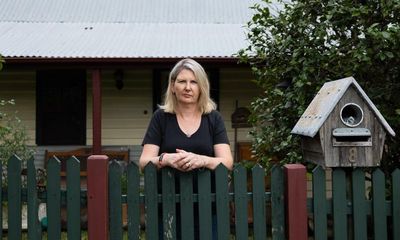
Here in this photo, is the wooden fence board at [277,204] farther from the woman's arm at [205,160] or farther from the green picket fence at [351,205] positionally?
the woman's arm at [205,160]

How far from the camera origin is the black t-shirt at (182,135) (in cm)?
275

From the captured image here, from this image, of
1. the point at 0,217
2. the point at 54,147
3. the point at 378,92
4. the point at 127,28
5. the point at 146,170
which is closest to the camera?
the point at 146,170

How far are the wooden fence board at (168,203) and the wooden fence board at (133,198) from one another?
0.66 ft

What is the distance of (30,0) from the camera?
12430mm

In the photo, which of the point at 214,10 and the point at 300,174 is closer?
the point at 300,174

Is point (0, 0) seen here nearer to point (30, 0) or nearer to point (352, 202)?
point (30, 0)

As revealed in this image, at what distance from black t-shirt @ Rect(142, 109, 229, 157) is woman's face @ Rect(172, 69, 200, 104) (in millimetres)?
140

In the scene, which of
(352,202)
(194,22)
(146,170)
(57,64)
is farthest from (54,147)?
(352,202)

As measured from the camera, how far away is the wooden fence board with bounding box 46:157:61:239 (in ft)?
10.1

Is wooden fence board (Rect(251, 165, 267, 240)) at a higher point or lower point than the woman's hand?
lower

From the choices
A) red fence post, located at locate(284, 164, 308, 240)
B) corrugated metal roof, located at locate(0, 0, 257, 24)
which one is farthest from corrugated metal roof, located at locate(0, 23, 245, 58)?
red fence post, located at locate(284, 164, 308, 240)

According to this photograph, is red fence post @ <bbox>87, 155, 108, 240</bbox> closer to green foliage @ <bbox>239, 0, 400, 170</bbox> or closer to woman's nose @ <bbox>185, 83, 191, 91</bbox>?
woman's nose @ <bbox>185, 83, 191, 91</bbox>

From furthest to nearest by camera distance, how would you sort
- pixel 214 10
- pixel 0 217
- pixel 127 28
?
pixel 214 10 < pixel 127 28 < pixel 0 217

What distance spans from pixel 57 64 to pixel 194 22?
427 cm
